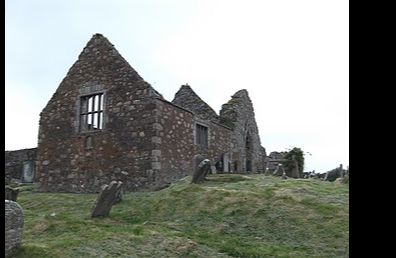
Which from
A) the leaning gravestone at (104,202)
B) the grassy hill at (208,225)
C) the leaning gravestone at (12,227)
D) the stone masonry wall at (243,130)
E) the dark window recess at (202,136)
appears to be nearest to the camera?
the leaning gravestone at (12,227)

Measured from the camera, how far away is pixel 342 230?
27.1 feet

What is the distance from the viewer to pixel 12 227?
255 inches

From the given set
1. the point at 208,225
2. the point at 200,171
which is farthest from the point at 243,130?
the point at 208,225

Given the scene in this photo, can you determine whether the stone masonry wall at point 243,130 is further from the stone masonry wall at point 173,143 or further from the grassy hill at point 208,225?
the grassy hill at point 208,225

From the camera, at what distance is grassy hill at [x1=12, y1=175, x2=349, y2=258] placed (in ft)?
23.7

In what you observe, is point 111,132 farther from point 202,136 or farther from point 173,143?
point 202,136

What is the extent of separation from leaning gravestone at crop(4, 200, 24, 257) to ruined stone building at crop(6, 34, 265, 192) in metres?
7.80

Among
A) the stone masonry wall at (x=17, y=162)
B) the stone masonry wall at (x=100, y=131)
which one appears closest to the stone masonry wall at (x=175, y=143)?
the stone masonry wall at (x=100, y=131)

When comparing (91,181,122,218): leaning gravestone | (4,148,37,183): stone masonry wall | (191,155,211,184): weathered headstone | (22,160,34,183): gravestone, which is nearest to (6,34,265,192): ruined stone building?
(191,155,211,184): weathered headstone

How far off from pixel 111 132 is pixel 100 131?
571 millimetres

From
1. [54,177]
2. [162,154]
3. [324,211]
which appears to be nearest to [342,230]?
[324,211]

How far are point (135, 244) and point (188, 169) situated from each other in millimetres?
9219

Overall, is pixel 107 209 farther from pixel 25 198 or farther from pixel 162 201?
pixel 25 198

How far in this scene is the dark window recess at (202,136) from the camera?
59.0 feet
